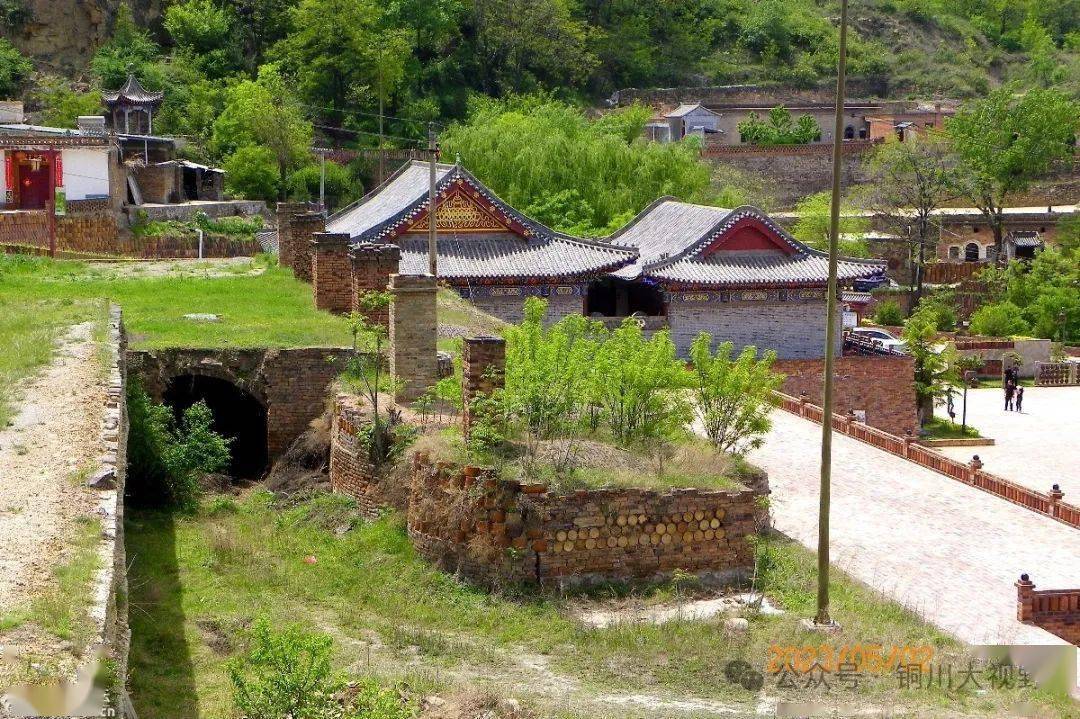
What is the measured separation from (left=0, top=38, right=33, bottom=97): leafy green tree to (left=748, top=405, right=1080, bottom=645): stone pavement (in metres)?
45.2

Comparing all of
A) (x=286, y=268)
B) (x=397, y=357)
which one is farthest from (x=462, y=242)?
(x=397, y=357)

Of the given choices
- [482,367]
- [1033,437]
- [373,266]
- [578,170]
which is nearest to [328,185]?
[578,170]

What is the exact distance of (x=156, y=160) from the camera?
5581 centimetres

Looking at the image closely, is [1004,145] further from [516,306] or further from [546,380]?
[546,380]

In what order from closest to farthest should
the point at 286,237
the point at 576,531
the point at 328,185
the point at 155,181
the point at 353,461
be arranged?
the point at 576,531 → the point at 353,461 → the point at 286,237 → the point at 155,181 → the point at 328,185

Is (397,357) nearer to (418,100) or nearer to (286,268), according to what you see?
(286,268)

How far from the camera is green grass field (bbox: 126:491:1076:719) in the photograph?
44.4 feet

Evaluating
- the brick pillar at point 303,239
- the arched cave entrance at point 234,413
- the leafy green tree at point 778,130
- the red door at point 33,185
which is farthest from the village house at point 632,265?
the leafy green tree at point 778,130

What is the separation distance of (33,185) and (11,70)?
1651 cm

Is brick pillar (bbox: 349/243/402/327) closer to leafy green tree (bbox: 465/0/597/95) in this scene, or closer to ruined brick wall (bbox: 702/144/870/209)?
ruined brick wall (bbox: 702/144/870/209)

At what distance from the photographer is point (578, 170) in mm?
49875

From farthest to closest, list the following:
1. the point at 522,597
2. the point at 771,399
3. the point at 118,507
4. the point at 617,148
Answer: the point at 617,148 < the point at 771,399 < the point at 522,597 < the point at 118,507

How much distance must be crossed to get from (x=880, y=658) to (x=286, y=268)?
21.5 metres

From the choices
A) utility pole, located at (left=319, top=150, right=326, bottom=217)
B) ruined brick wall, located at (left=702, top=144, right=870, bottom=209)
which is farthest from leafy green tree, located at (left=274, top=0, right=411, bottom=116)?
ruined brick wall, located at (left=702, top=144, right=870, bottom=209)
